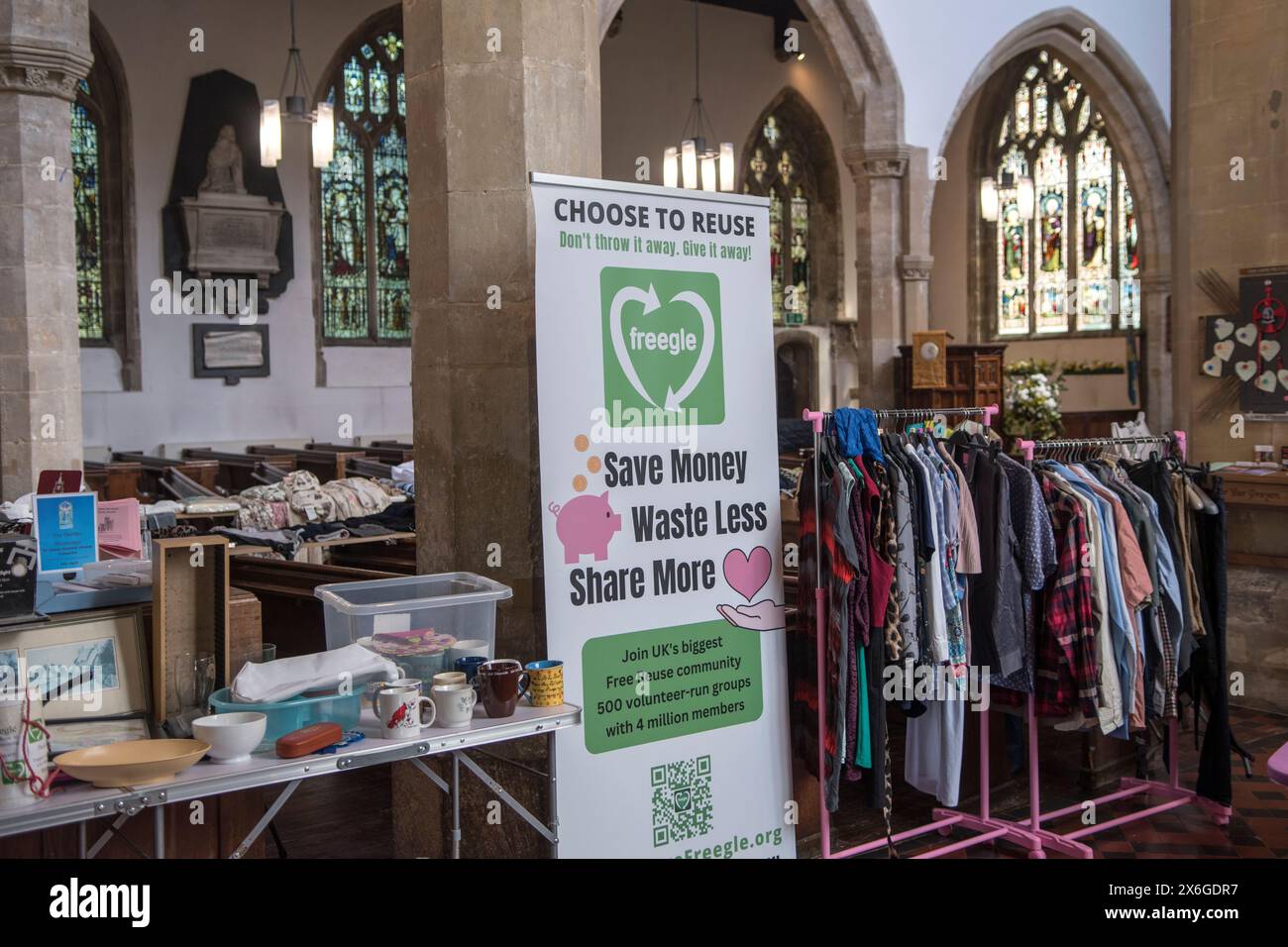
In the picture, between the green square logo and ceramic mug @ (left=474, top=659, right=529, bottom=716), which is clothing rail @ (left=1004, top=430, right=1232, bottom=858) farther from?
ceramic mug @ (left=474, top=659, right=529, bottom=716)

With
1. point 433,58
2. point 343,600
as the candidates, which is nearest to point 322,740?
point 343,600

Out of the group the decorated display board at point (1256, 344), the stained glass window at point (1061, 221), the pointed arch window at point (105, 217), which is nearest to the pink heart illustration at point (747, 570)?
the decorated display board at point (1256, 344)

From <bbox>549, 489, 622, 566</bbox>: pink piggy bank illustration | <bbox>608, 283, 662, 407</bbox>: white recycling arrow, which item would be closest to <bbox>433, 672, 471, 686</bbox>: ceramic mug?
<bbox>549, 489, 622, 566</bbox>: pink piggy bank illustration

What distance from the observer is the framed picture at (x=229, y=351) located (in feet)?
41.8

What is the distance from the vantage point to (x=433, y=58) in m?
3.65

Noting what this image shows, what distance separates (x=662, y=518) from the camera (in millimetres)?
3449

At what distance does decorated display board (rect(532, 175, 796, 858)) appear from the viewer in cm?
327

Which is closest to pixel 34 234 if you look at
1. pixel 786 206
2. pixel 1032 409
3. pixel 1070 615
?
pixel 1070 615

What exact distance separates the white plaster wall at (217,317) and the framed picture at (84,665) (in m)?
10.1

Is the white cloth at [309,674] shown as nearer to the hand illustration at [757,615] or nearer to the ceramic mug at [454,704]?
the ceramic mug at [454,704]

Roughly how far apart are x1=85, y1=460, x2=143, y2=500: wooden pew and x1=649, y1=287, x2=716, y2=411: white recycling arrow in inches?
274
